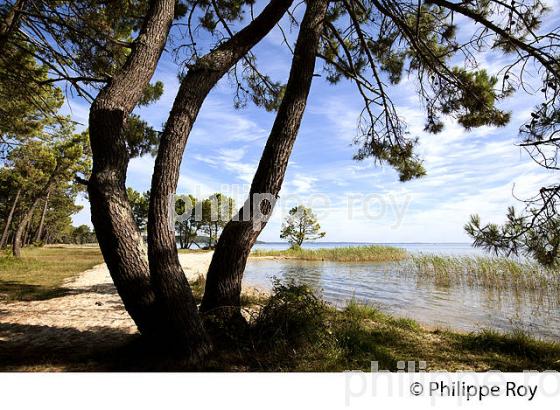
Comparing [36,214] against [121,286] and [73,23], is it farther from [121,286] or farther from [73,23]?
[121,286]

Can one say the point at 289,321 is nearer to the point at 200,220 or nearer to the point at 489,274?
the point at 489,274

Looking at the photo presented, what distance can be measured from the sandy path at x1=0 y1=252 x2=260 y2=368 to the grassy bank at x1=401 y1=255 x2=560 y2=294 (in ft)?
38.6

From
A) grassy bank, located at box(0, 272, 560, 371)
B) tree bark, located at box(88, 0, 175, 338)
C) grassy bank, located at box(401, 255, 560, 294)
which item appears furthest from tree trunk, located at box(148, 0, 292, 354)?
grassy bank, located at box(401, 255, 560, 294)

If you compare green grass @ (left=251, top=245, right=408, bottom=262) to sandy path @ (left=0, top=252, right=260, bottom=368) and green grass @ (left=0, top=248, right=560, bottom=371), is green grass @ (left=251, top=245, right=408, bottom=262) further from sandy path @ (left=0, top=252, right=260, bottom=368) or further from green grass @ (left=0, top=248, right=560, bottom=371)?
green grass @ (left=0, top=248, right=560, bottom=371)

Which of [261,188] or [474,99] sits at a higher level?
[474,99]

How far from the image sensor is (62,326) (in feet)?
16.2

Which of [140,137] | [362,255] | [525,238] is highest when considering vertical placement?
[140,137]

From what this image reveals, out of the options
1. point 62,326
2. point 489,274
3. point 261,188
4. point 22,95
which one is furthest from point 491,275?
point 22,95

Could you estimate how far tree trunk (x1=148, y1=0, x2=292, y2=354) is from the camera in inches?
130

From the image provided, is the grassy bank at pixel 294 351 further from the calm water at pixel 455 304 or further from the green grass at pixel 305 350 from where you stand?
the calm water at pixel 455 304

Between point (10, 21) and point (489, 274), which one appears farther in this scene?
point (489, 274)

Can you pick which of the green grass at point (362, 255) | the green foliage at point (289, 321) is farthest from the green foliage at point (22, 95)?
→ the green grass at point (362, 255)

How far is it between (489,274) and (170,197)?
14.0m
